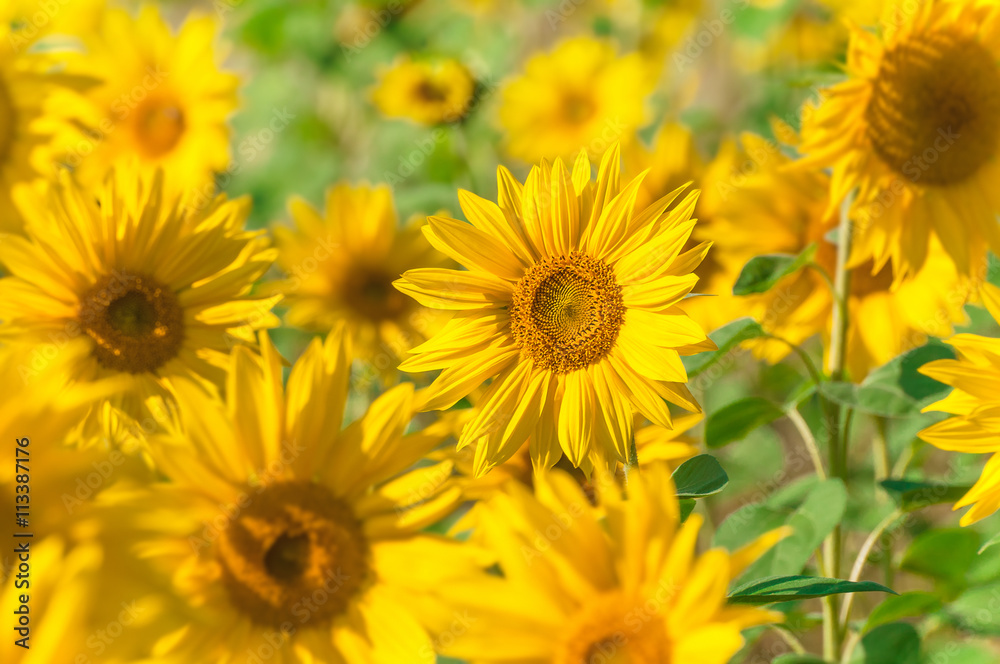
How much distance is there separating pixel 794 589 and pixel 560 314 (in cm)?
53

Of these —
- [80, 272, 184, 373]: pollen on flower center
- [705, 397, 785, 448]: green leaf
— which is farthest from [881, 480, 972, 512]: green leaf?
[80, 272, 184, 373]: pollen on flower center

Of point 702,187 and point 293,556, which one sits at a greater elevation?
point 702,187

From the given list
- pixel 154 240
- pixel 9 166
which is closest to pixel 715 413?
pixel 154 240

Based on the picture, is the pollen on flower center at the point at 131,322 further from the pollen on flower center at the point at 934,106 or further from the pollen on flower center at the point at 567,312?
the pollen on flower center at the point at 934,106

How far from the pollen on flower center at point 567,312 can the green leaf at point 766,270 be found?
0.92 feet

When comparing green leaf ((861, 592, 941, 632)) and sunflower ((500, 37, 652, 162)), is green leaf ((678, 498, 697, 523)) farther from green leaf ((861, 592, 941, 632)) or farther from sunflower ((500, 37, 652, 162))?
sunflower ((500, 37, 652, 162))

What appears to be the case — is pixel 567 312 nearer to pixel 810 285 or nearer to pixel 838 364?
pixel 838 364

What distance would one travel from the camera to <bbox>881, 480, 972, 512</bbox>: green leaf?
1.55 metres

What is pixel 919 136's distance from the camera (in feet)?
5.55

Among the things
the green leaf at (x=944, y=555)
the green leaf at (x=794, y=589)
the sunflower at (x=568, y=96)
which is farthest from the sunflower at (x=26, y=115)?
the green leaf at (x=944, y=555)

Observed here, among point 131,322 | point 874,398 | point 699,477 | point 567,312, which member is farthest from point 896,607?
point 131,322

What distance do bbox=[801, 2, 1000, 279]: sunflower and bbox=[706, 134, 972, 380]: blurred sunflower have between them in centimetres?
20

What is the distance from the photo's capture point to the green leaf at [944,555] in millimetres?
1819

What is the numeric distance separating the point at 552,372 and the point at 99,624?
2.47 ft
